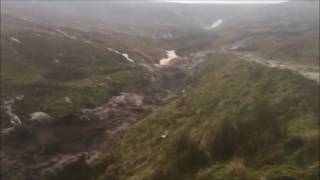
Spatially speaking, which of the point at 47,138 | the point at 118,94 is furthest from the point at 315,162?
the point at 118,94

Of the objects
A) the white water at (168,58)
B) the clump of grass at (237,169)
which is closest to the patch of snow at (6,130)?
the clump of grass at (237,169)

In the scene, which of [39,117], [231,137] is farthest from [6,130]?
[231,137]

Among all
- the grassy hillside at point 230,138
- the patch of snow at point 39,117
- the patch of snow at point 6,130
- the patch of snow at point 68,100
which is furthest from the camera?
the patch of snow at point 68,100

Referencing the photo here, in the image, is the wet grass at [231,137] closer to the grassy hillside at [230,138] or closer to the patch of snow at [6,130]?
the grassy hillside at [230,138]

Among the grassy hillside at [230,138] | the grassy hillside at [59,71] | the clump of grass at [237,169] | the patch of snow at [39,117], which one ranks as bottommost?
the grassy hillside at [59,71]

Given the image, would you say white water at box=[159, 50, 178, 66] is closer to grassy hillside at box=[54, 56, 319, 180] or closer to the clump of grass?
grassy hillside at box=[54, 56, 319, 180]

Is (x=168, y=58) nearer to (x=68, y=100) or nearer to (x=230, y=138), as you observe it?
(x=68, y=100)

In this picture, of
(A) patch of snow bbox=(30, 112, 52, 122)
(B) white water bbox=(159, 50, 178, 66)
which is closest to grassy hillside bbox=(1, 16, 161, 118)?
(A) patch of snow bbox=(30, 112, 52, 122)

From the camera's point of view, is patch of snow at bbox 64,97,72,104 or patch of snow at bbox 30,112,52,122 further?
patch of snow at bbox 64,97,72,104

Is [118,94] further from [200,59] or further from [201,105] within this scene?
[200,59]
